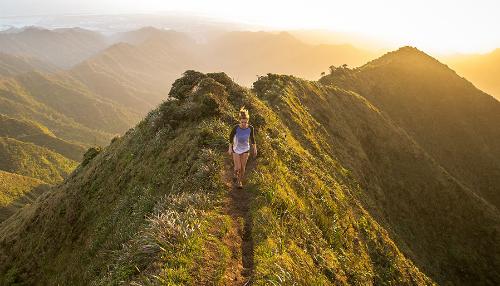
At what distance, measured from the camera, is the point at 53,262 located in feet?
39.0

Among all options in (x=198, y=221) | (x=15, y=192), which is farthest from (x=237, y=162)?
(x=15, y=192)

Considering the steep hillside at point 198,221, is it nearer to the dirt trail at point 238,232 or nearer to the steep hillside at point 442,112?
the dirt trail at point 238,232

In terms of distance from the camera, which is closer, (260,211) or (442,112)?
(260,211)

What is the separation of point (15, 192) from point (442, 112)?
115m

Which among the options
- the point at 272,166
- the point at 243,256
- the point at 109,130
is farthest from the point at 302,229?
the point at 109,130

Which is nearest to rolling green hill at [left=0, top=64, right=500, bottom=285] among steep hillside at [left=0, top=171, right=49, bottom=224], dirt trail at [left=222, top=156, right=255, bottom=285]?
dirt trail at [left=222, top=156, right=255, bottom=285]

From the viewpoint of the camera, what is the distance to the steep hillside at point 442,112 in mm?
34875

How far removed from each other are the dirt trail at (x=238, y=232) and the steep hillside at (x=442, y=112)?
36351 mm

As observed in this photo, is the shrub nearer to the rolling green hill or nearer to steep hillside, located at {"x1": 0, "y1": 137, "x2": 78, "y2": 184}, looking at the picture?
the rolling green hill

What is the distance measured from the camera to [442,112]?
42.7m

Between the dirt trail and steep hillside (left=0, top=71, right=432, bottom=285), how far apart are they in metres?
0.03

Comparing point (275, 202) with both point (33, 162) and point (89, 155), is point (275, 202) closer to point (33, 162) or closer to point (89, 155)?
point (89, 155)

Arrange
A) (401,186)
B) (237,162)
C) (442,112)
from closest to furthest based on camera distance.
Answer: (237,162)
(401,186)
(442,112)

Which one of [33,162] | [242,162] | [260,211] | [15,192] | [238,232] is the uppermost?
[242,162]
